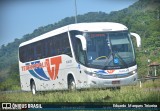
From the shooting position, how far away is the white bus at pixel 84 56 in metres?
9.91

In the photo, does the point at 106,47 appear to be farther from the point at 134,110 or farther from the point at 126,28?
the point at 134,110

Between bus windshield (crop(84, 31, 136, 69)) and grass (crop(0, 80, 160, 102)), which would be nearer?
grass (crop(0, 80, 160, 102))

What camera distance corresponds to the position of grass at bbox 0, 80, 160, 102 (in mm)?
9195

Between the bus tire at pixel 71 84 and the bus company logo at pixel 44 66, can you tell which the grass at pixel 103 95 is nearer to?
the bus tire at pixel 71 84

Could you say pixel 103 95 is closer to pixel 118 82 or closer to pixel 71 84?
pixel 118 82

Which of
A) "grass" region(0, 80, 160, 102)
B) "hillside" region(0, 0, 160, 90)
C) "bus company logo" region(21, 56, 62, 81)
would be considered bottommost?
"grass" region(0, 80, 160, 102)

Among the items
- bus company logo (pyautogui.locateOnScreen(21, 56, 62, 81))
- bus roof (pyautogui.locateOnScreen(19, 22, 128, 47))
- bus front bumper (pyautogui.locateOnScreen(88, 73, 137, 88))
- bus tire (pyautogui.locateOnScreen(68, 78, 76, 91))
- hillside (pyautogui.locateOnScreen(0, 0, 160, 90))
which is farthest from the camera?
bus company logo (pyautogui.locateOnScreen(21, 56, 62, 81))

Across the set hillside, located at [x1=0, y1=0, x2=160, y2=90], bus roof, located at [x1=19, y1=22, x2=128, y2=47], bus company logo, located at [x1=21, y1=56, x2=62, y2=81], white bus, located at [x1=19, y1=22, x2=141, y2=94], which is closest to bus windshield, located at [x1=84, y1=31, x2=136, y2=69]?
white bus, located at [x1=19, y1=22, x2=141, y2=94]

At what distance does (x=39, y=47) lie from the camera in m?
11.3

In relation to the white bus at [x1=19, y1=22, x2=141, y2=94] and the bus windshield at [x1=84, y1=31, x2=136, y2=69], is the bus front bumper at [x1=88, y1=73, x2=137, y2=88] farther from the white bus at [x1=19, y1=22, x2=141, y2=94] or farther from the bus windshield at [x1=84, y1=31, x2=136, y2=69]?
the bus windshield at [x1=84, y1=31, x2=136, y2=69]

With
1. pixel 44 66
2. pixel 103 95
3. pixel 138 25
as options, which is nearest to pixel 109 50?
pixel 138 25

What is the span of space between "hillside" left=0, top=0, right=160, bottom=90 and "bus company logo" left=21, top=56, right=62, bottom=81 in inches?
36.2

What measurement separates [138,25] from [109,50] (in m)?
0.95

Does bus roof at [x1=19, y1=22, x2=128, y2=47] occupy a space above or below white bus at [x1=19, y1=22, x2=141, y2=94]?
above
